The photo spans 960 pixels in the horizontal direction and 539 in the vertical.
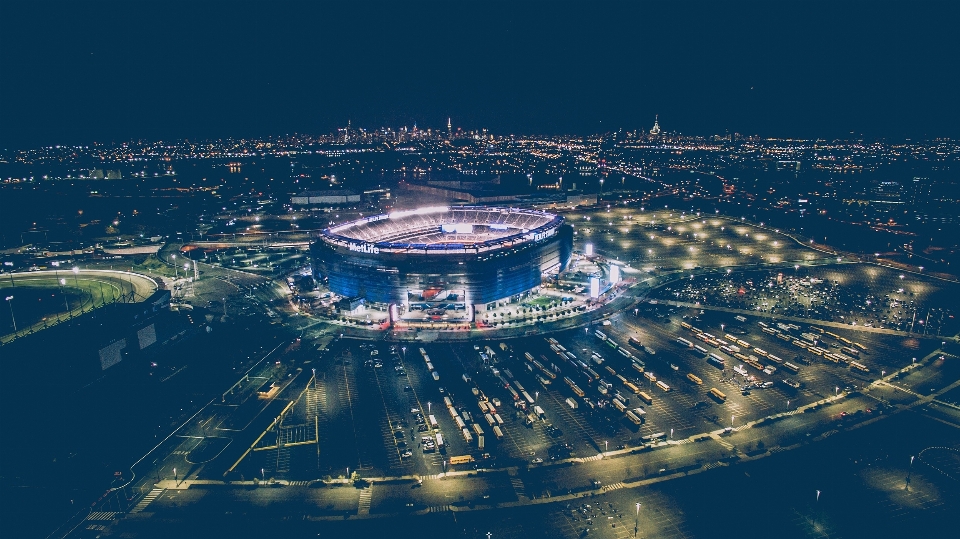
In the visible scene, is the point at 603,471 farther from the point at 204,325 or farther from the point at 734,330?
the point at 204,325

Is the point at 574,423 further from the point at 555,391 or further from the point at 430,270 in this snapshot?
the point at 430,270

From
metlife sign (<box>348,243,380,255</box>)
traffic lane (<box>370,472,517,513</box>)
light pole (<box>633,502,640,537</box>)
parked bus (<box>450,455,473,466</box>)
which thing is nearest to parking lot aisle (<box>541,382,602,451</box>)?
light pole (<box>633,502,640,537</box>)

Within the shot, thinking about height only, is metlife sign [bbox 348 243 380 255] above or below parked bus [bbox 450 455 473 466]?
above

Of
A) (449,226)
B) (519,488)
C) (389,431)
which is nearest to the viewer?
(519,488)

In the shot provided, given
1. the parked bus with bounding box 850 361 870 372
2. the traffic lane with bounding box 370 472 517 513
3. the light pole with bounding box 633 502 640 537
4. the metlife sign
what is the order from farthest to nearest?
the metlife sign → the parked bus with bounding box 850 361 870 372 → the traffic lane with bounding box 370 472 517 513 → the light pole with bounding box 633 502 640 537

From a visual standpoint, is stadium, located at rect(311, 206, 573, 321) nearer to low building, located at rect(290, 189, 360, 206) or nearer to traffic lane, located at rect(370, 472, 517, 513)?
traffic lane, located at rect(370, 472, 517, 513)

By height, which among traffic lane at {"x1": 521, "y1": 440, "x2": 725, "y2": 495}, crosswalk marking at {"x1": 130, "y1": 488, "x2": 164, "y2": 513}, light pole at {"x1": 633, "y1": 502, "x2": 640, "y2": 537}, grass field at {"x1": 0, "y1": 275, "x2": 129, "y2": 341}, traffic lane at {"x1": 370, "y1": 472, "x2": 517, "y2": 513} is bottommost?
light pole at {"x1": 633, "y1": 502, "x2": 640, "y2": 537}

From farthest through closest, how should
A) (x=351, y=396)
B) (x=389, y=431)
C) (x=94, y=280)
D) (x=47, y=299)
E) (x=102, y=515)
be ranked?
(x=94, y=280)
(x=47, y=299)
(x=351, y=396)
(x=389, y=431)
(x=102, y=515)

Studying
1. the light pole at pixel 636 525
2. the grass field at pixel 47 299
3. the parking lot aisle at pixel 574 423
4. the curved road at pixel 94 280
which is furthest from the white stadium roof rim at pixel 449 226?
the light pole at pixel 636 525

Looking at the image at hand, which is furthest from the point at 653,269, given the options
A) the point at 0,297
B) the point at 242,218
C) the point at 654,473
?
the point at 242,218

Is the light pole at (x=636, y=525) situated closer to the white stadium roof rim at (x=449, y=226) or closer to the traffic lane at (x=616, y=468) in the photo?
the traffic lane at (x=616, y=468)

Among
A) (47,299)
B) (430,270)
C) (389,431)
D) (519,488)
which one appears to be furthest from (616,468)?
(47,299)
